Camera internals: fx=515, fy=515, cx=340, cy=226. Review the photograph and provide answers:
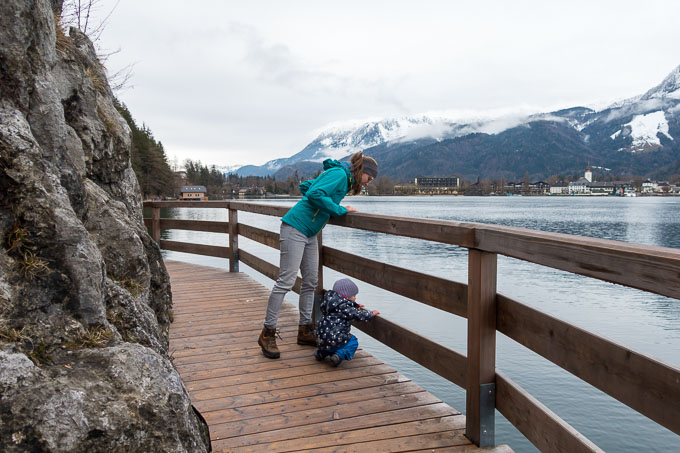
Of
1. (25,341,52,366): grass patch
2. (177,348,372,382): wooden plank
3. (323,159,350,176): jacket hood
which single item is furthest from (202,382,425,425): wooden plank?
(323,159,350,176): jacket hood

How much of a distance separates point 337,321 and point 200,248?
20.1 feet

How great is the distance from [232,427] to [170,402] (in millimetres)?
1327

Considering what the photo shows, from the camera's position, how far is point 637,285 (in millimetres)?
1807

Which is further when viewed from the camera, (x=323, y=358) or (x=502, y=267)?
(x=502, y=267)

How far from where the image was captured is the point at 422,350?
11.7 ft

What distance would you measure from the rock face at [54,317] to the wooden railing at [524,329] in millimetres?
1531

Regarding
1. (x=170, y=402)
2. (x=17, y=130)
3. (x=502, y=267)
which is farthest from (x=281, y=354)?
(x=502, y=267)

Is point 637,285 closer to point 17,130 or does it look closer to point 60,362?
point 60,362

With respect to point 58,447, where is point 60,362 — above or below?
above

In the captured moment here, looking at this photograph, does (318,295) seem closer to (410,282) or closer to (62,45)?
(410,282)

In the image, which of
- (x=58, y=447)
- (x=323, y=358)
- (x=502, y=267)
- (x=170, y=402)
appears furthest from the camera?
(x=502, y=267)

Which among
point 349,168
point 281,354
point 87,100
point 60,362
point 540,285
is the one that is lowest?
point 540,285

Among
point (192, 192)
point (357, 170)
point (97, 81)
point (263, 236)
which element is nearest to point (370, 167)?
point (357, 170)

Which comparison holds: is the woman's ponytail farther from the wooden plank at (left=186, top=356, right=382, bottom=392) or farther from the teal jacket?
the wooden plank at (left=186, top=356, right=382, bottom=392)
